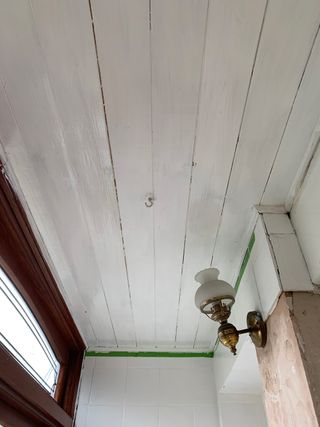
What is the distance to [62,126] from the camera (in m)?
0.78

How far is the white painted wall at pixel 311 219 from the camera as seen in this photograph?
0.79 meters

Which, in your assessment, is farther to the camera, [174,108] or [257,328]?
[257,328]

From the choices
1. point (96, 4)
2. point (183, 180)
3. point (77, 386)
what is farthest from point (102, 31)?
point (77, 386)

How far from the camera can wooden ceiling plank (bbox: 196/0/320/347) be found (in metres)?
0.62

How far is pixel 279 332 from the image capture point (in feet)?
2.79

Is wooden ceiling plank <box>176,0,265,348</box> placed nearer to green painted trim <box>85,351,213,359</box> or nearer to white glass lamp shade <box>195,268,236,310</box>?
white glass lamp shade <box>195,268,236,310</box>

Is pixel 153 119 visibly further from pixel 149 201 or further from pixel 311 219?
pixel 311 219

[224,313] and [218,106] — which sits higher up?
[218,106]

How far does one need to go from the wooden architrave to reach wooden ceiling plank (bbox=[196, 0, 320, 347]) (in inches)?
25.4

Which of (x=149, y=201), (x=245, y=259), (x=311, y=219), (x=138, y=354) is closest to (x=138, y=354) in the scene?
(x=138, y=354)

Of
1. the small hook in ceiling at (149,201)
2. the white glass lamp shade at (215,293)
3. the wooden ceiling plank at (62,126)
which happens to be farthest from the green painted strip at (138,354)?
the small hook in ceiling at (149,201)

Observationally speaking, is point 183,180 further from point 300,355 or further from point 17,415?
point 17,415

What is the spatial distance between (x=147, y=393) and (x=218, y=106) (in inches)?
60.8

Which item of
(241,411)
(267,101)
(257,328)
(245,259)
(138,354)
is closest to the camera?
(267,101)
